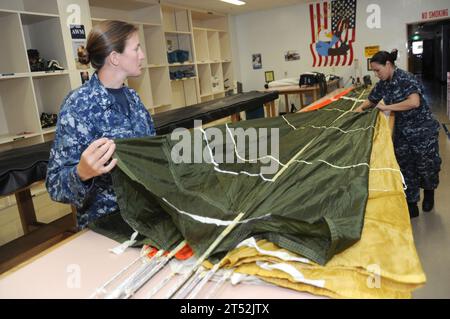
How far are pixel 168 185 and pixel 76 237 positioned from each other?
40cm

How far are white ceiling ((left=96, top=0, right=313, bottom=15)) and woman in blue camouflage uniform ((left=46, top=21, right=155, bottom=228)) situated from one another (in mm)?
4779

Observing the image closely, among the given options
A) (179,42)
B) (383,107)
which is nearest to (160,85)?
(179,42)

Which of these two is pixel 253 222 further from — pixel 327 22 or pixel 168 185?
pixel 327 22

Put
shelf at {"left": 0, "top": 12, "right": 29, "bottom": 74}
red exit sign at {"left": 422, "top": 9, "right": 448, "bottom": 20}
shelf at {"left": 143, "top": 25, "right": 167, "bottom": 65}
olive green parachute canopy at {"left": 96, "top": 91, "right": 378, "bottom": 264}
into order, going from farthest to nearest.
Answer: red exit sign at {"left": 422, "top": 9, "right": 448, "bottom": 20}
shelf at {"left": 143, "top": 25, "right": 167, "bottom": 65}
shelf at {"left": 0, "top": 12, "right": 29, "bottom": 74}
olive green parachute canopy at {"left": 96, "top": 91, "right": 378, "bottom": 264}

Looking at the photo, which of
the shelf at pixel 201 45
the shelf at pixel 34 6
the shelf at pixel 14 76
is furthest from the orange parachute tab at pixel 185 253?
the shelf at pixel 201 45

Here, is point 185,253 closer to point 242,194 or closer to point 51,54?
point 242,194

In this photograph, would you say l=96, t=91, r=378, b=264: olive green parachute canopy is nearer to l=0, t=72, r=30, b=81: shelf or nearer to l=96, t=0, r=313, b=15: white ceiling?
l=0, t=72, r=30, b=81: shelf

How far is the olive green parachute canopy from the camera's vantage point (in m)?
1.12

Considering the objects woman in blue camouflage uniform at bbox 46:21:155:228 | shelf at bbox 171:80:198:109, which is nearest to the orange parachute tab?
woman in blue camouflage uniform at bbox 46:21:155:228

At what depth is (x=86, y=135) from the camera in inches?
56.7

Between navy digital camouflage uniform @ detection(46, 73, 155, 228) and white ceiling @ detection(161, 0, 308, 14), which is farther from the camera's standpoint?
white ceiling @ detection(161, 0, 308, 14)

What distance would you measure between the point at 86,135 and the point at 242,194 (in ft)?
2.25

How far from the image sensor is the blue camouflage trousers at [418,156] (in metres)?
3.06

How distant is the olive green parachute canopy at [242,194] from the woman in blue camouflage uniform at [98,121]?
0.41ft
